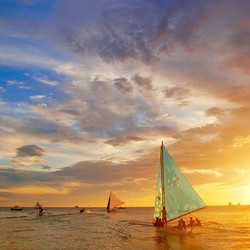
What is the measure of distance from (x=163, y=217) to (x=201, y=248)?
24.6 ft

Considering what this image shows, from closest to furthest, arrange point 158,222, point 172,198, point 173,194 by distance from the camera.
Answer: point 158,222 → point 172,198 → point 173,194

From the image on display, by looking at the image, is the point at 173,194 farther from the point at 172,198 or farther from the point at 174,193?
the point at 172,198

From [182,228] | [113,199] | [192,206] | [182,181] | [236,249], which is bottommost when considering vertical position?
[236,249]

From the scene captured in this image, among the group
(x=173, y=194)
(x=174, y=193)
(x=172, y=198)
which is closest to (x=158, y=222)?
(x=172, y=198)

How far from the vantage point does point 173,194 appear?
4619cm

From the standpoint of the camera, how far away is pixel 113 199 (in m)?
161

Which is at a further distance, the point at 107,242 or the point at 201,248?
the point at 107,242

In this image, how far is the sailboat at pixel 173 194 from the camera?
45737 mm

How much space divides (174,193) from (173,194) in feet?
0.71

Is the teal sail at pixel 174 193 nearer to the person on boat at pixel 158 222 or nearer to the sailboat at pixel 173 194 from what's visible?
the sailboat at pixel 173 194

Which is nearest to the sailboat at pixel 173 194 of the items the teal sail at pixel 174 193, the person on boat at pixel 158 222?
the teal sail at pixel 174 193

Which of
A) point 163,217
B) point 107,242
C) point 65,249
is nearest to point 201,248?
point 163,217

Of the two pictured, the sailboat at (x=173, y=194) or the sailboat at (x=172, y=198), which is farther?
the sailboat at (x=173, y=194)

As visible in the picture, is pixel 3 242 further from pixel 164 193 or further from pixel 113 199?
pixel 113 199
